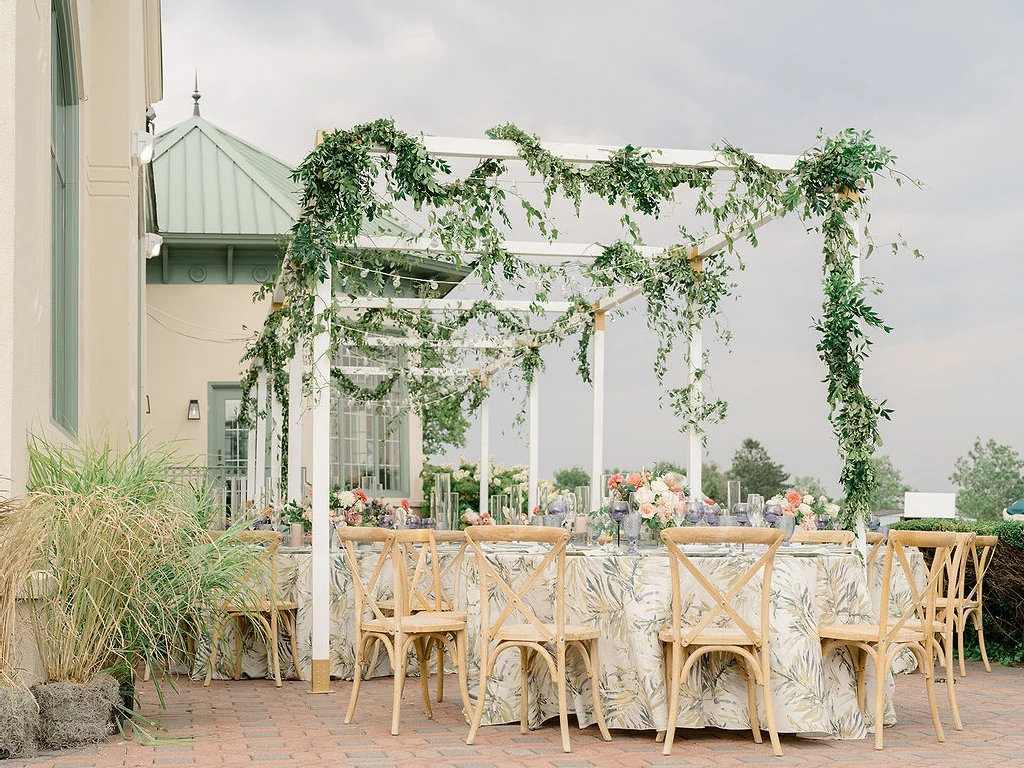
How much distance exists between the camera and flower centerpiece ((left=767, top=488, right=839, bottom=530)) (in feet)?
22.4

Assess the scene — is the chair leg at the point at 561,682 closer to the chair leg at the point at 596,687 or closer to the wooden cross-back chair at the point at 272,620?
the chair leg at the point at 596,687

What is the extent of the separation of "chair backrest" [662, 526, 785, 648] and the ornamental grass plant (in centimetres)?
202

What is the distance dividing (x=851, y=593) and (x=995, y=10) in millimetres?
11549

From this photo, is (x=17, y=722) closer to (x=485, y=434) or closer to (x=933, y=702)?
(x=933, y=702)

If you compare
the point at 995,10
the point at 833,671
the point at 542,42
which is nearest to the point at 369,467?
the point at 542,42

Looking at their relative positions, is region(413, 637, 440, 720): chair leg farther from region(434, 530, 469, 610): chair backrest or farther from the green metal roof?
the green metal roof

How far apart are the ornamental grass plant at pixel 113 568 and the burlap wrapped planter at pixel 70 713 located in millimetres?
99

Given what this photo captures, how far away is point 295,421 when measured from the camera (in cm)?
942

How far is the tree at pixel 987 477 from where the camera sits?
105 ft

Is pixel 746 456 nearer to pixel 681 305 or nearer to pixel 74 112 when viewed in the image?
pixel 681 305

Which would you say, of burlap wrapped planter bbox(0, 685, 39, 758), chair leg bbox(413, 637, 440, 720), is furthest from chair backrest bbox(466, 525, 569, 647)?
burlap wrapped planter bbox(0, 685, 39, 758)

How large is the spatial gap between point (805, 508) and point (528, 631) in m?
2.75

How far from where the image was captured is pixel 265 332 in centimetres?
1060

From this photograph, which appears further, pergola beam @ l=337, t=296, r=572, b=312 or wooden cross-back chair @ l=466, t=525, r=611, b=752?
pergola beam @ l=337, t=296, r=572, b=312
